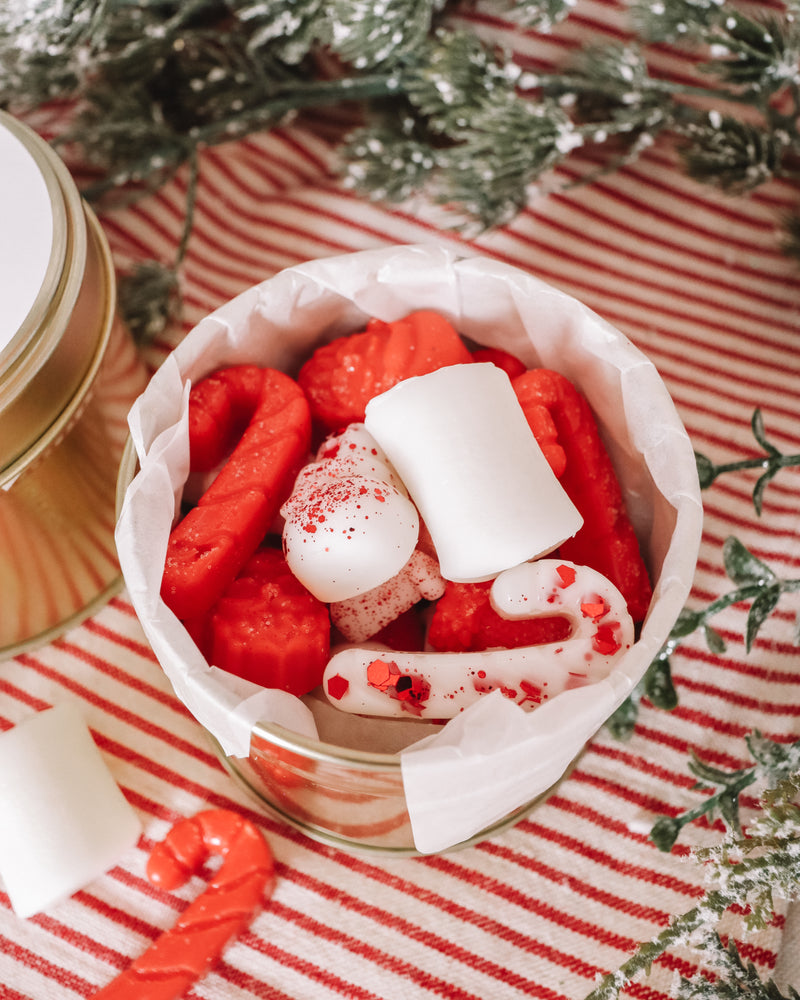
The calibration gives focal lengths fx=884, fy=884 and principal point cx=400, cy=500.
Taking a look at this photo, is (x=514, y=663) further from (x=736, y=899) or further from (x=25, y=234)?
(x=25, y=234)

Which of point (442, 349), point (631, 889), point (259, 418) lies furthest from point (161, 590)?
point (631, 889)

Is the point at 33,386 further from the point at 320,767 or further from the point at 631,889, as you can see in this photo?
the point at 631,889

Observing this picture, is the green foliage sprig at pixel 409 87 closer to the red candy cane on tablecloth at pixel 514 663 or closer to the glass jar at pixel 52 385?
the glass jar at pixel 52 385

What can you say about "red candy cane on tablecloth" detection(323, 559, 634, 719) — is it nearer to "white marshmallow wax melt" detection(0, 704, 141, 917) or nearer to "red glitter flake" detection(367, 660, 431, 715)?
"red glitter flake" detection(367, 660, 431, 715)

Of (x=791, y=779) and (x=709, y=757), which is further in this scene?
(x=709, y=757)

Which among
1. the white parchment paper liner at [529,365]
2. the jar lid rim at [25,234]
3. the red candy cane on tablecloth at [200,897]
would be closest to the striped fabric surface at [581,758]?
the red candy cane on tablecloth at [200,897]
